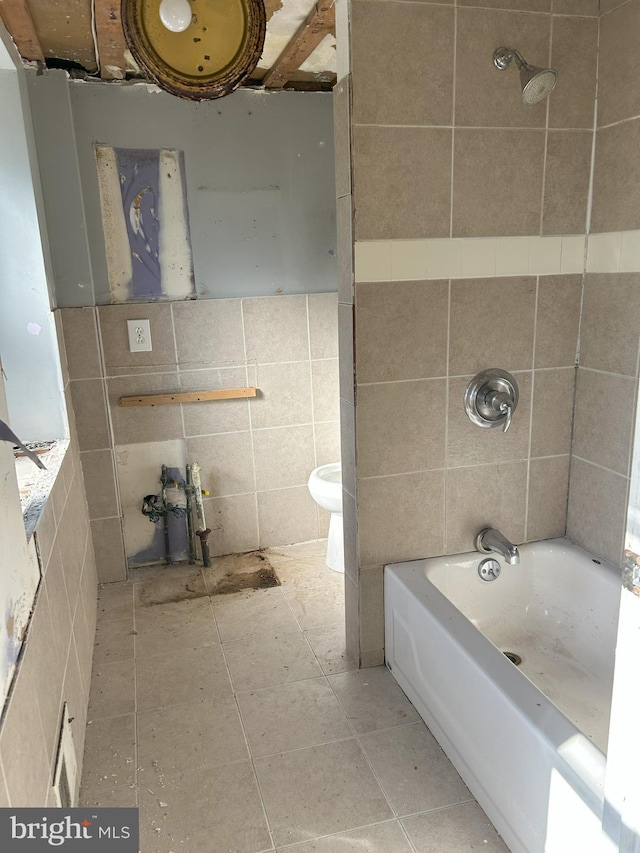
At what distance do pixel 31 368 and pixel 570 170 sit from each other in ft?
6.42

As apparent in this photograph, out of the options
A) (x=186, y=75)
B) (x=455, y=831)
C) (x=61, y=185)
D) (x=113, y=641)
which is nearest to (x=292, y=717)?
(x=455, y=831)

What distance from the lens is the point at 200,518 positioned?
3008mm

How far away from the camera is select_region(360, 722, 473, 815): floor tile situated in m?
1.68

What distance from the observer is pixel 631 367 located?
1.90 metres

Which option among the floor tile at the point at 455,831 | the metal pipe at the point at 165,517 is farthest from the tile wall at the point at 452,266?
the metal pipe at the point at 165,517

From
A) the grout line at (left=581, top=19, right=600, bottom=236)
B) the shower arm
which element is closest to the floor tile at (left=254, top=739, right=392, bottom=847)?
the grout line at (left=581, top=19, right=600, bottom=236)

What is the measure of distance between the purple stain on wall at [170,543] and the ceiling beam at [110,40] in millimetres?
1677

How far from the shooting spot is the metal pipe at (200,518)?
2941mm

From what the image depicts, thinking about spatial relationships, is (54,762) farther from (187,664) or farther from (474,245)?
(474,245)

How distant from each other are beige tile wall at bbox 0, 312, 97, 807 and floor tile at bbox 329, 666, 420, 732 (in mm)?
826

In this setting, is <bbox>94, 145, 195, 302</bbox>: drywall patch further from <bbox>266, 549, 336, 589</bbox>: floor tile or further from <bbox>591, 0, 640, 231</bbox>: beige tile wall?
<bbox>591, 0, 640, 231</bbox>: beige tile wall

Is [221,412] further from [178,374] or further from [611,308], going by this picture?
[611,308]

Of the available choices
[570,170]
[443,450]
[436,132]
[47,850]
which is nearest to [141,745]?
[47,850]

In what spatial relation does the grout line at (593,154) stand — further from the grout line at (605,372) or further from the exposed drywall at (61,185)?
the exposed drywall at (61,185)
